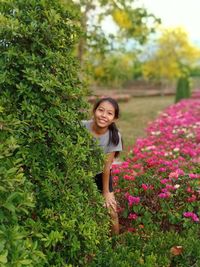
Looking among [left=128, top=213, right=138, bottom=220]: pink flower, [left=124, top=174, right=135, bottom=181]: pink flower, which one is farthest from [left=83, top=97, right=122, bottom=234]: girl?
[left=124, top=174, right=135, bottom=181]: pink flower

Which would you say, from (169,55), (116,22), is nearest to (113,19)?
(116,22)

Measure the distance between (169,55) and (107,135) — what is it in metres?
32.7

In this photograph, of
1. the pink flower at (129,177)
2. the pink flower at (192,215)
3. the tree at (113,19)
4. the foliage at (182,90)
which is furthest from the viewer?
the foliage at (182,90)

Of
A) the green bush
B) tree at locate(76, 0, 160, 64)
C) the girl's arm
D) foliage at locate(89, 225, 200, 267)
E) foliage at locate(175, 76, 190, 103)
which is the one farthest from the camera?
foliage at locate(175, 76, 190, 103)

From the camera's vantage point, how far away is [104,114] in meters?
3.63

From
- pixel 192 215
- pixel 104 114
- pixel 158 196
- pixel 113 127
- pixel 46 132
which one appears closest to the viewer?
pixel 46 132

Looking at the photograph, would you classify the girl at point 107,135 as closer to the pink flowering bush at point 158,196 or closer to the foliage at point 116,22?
the pink flowering bush at point 158,196

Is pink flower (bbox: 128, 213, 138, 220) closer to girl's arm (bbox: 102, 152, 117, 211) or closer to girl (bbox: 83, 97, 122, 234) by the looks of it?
girl (bbox: 83, 97, 122, 234)

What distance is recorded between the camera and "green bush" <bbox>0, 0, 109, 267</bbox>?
261 cm

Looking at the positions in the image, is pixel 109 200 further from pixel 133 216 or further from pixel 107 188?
pixel 133 216

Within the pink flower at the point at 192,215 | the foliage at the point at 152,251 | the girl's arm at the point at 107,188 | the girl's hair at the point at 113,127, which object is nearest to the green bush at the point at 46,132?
the foliage at the point at 152,251

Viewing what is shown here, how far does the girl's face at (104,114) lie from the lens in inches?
143

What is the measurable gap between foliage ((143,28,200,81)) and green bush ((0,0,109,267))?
30.8 meters

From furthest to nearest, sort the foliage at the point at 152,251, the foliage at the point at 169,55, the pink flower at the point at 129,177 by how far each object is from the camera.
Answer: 1. the foliage at the point at 169,55
2. the pink flower at the point at 129,177
3. the foliage at the point at 152,251
